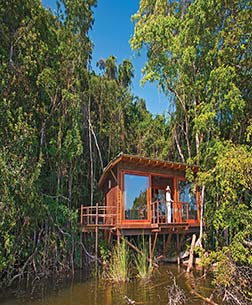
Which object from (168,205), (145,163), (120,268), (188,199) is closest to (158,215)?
(168,205)

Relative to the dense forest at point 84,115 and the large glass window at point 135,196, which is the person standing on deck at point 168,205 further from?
the dense forest at point 84,115

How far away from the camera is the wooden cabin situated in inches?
396

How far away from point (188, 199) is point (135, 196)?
8.86ft

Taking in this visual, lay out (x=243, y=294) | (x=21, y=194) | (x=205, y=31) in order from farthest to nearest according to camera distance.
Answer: (x=205, y=31) < (x=21, y=194) < (x=243, y=294)

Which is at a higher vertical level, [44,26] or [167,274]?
[44,26]

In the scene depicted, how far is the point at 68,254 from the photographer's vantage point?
10461mm

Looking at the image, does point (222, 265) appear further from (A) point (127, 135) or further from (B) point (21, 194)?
(A) point (127, 135)

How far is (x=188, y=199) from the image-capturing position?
39.2 feet

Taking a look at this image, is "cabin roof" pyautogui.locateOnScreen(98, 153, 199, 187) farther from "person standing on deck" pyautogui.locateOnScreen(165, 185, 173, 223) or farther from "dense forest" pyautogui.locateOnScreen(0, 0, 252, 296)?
"person standing on deck" pyautogui.locateOnScreen(165, 185, 173, 223)

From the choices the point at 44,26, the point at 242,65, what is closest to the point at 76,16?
the point at 44,26

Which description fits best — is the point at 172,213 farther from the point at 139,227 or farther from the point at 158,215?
the point at 139,227

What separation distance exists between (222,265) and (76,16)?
11231 mm

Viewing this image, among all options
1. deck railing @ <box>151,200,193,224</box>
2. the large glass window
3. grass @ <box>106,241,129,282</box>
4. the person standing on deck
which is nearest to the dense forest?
deck railing @ <box>151,200,193,224</box>

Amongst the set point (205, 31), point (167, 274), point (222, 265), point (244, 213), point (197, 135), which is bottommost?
point (167, 274)
